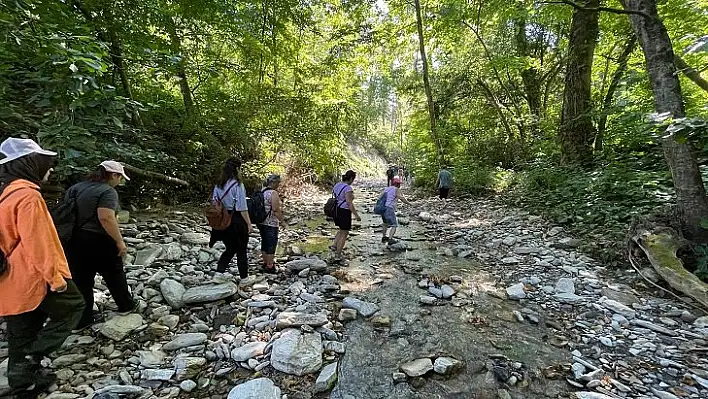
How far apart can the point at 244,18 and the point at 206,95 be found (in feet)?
7.38

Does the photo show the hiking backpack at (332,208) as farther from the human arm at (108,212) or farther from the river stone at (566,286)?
the river stone at (566,286)

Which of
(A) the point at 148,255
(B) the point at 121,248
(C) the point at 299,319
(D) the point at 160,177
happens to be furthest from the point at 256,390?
(D) the point at 160,177

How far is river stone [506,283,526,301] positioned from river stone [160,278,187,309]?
4536 millimetres

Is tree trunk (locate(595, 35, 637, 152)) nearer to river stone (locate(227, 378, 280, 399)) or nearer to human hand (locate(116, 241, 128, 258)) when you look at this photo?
river stone (locate(227, 378, 280, 399))

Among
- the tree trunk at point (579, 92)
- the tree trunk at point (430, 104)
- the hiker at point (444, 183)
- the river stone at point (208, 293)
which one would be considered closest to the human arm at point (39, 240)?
the river stone at point (208, 293)

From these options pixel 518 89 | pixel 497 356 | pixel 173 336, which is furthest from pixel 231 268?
pixel 518 89

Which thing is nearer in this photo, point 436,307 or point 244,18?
point 436,307

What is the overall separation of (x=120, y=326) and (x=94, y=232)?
1075 millimetres

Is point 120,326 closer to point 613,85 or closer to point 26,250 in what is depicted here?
point 26,250

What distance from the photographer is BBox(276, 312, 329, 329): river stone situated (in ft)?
13.1

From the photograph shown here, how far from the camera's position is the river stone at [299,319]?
13.1ft

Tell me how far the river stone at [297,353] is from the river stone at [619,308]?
362cm

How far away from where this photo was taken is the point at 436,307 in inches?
186

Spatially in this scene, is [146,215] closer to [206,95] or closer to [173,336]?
[206,95]
